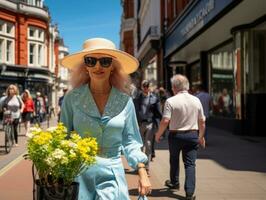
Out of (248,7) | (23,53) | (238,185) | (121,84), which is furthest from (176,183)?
(23,53)

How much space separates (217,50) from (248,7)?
31.0 feet

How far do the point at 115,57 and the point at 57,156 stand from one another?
965mm

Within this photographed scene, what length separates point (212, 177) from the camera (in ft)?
29.0

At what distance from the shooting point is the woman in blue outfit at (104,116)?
294 centimetres

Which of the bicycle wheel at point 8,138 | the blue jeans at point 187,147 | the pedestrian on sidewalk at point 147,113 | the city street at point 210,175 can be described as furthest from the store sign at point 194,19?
the blue jeans at point 187,147

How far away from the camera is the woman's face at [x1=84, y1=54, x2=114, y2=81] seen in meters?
3.16

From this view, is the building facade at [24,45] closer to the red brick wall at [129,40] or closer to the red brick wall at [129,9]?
the red brick wall at [129,40]

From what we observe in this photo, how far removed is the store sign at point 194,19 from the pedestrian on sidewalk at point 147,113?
504 cm

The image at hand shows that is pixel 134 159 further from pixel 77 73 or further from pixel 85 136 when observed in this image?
pixel 77 73

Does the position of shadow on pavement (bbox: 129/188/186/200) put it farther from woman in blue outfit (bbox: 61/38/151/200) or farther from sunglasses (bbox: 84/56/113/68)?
sunglasses (bbox: 84/56/113/68)

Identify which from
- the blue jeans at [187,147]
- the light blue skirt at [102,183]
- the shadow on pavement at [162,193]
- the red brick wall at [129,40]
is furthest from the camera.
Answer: the red brick wall at [129,40]

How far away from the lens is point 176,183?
7805 millimetres

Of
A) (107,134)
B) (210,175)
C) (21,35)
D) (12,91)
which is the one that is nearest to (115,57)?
(107,134)

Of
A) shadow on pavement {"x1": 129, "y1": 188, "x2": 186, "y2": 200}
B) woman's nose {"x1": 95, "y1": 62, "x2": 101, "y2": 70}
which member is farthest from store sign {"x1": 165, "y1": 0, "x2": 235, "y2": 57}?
woman's nose {"x1": 95, "y1": 62, "x2": 101, "y2": 70}
